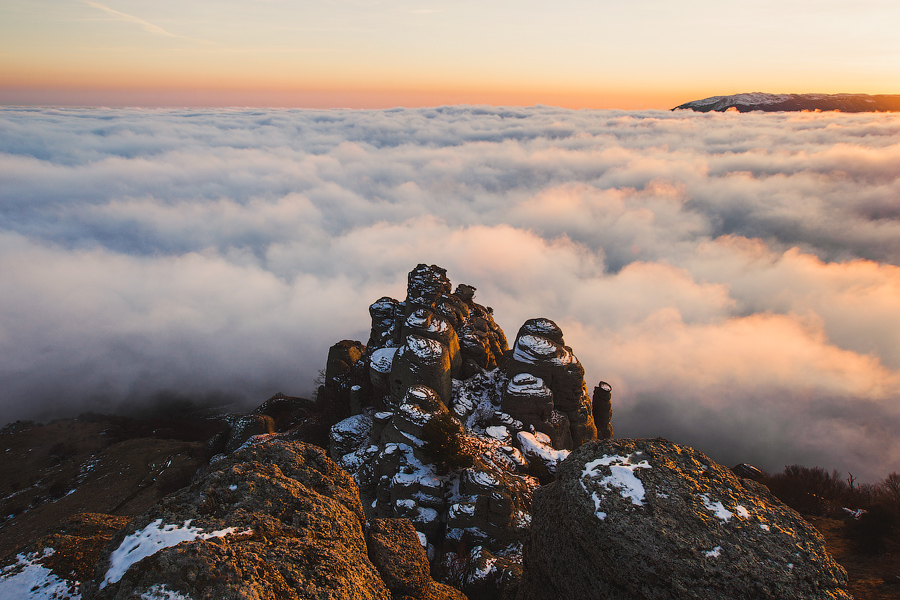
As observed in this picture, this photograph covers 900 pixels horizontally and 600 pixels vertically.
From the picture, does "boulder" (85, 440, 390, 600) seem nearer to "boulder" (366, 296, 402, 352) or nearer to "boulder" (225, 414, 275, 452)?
"boulder" (366, 296, 402, 352)

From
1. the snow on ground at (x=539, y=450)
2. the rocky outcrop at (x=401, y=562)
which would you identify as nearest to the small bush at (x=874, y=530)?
the snow on ground at (x=539, y=450)

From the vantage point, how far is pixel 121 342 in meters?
160

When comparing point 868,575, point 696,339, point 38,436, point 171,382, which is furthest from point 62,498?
point 696,339

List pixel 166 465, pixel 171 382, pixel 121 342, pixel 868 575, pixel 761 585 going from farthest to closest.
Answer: pixel 121 342, pixel 171 382, pixel 166 465, pixel 868 575, pixel 761 585

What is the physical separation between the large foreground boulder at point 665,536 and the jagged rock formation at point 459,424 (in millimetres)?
6481

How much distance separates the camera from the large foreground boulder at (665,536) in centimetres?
589

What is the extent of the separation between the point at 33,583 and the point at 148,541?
341cm

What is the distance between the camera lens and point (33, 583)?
661cm

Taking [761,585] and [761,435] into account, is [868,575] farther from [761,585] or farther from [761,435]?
[761,435]

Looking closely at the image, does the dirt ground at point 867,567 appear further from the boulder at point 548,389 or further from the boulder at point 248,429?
the boulder at point 248,429

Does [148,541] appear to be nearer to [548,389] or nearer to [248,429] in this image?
[548,389]

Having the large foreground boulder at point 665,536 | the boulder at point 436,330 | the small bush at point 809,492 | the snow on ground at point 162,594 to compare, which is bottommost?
the small bush at point 809,492

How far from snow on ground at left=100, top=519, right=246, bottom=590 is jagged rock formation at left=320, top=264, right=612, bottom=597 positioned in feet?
32.8

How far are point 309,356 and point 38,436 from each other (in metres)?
78.9
